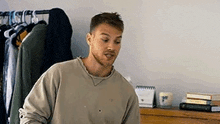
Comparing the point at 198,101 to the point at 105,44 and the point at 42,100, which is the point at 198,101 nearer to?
the point at 105,44

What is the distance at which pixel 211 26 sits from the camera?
2.89 metres

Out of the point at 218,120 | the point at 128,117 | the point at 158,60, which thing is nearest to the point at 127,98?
the point at 128,117

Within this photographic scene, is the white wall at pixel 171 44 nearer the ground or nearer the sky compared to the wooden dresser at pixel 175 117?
nearer the sky

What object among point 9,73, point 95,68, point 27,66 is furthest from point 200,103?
point 9,73

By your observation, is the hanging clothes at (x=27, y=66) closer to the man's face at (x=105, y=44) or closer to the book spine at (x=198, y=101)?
the man's face at (x=105, y=44)

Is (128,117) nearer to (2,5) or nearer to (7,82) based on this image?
(7,82)

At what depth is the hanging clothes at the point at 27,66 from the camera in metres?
2.64

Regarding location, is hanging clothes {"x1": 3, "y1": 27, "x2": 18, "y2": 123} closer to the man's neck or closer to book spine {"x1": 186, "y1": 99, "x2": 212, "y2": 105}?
the man's neck

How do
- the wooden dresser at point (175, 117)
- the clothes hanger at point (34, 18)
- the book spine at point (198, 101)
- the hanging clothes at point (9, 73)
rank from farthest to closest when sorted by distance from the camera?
the clothes hanger at point (34, 18) → the hanging clothes at point (9, 73) → the book spine at point (198, 101) → the wooden dresser at point (175, 117)

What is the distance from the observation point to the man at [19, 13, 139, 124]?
5.44 feet

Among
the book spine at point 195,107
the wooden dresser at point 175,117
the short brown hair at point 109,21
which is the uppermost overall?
the short brown hair at point 109,21

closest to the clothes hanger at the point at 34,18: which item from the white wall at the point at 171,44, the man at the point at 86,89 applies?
the white wall at the point at 171,44

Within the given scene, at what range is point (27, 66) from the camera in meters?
2.69

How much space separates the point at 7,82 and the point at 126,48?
3.57 feet
